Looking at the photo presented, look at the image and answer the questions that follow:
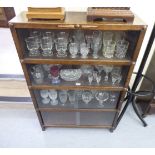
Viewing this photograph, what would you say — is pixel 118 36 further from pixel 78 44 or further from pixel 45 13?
pixel 45 13

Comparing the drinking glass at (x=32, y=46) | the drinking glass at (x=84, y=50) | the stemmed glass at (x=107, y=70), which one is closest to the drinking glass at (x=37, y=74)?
the drinking glass at (x=32, y=46)

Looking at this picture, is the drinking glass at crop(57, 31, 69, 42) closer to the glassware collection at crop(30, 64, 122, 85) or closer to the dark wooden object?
the glassware collection at crop(30, 64, 122, 85)

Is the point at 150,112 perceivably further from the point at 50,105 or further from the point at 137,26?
the point at 137,26

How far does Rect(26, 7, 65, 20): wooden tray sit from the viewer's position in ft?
3.19

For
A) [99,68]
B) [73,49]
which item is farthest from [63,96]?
[73,49]

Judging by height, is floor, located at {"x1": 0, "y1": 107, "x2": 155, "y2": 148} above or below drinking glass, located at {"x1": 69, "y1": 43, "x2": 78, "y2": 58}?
below

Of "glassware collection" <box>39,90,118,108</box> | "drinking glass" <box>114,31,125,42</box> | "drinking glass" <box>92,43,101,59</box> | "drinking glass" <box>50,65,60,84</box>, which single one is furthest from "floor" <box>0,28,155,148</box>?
"drinking glass" <box>114,31,125,42</box>

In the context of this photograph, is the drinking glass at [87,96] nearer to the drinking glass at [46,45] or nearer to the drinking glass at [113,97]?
the drinking glass at [113,97]

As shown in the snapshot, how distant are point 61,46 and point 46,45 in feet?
0.35

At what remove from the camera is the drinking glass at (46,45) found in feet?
3.80

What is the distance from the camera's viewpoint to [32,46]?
3.80 feet

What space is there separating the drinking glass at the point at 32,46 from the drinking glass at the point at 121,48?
22.4 inches

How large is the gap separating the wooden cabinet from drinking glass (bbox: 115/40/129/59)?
29 millimetres

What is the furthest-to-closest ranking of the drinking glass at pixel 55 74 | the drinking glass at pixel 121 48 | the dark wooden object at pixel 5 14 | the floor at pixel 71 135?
the floor at pixel 71 135 < the dark wooden object at pixel 5 14 < the drinking glass at pixel 55 74 < the drinking glass at pixel 121 48
